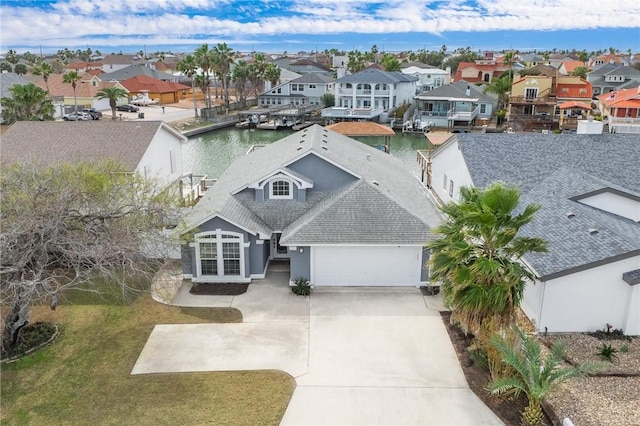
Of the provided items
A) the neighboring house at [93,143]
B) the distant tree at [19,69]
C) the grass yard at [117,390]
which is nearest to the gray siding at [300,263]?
the grass yard at [117,390]

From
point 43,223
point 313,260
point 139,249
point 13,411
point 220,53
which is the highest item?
point 220,53

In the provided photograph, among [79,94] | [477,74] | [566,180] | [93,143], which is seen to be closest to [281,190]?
[566,180]

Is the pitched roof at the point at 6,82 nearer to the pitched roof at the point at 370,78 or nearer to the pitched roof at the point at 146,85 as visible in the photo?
the pitched roof at the point at 146,85

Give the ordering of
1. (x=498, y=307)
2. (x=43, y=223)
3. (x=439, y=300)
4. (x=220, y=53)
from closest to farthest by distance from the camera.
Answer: (x=498, y=307) < (x=43, y=223) < (x=439, y=300) < (x=220, y=53)

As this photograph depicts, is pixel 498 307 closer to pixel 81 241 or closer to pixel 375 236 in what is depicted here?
pixel 375 236

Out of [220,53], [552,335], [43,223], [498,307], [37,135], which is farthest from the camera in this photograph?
[220,53]

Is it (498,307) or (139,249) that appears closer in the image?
(498,307)

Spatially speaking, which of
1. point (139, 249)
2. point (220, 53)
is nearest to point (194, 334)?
point (139, 249)
